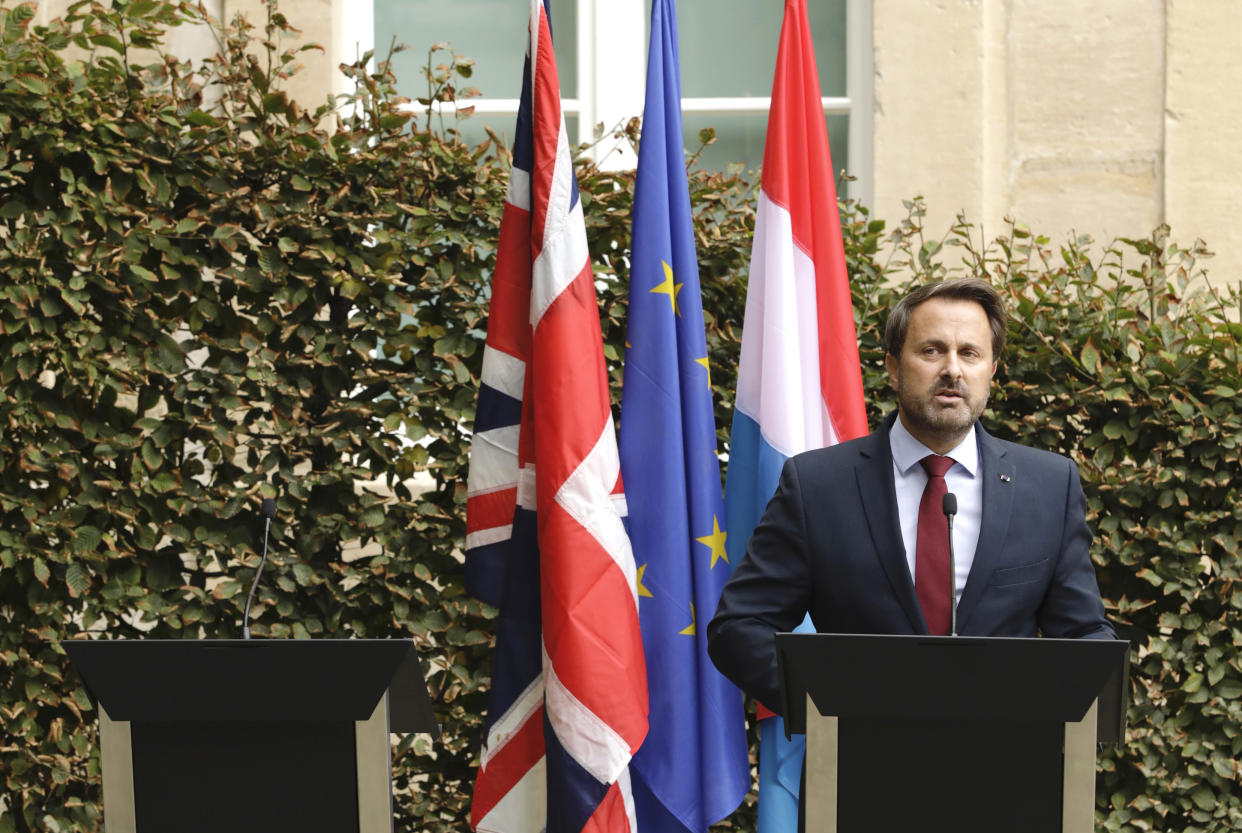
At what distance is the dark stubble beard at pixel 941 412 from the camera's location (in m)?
2.76

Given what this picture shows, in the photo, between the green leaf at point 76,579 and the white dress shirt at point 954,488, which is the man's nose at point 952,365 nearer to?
the white dress shirt at point 954,488

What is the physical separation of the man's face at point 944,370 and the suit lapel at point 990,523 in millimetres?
100

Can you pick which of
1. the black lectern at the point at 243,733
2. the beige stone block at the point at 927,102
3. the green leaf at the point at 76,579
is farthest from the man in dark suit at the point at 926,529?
the beige stone block at the point at 927,102

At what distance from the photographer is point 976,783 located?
2109 mm

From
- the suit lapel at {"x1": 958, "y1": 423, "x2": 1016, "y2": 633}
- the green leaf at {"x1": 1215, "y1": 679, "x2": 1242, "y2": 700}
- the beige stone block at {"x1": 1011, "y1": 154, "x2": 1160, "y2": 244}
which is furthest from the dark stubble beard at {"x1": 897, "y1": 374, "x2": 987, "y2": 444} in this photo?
the beige stone block at {"x1": 1011, "y1": 154, "x2": 1160, "y2": 244}

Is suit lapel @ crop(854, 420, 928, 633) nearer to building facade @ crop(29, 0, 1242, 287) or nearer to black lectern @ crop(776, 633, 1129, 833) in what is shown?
black lectern @ crop(776, 633, 1129, 833)

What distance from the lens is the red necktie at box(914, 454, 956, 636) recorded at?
8.91ft

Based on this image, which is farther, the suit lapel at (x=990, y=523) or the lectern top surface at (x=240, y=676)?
the suit lapel at (x=990, y=523)

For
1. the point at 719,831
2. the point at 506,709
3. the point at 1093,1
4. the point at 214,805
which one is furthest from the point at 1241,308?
the point at 214,805

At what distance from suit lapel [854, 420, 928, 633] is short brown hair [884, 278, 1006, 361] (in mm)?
214

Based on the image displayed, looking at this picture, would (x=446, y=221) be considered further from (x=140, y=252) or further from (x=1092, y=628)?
(x=1092, y=628)

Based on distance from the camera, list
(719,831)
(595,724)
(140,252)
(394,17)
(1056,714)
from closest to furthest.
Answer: (1056,714) → (595,724) → (140,252) → (719,831) → (394,17)

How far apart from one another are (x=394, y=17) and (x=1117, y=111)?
315 cm

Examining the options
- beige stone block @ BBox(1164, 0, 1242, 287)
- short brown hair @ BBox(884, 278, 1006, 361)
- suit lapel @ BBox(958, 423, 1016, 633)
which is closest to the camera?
suit lapel @ BBox(958, 423, 1016, 633)
